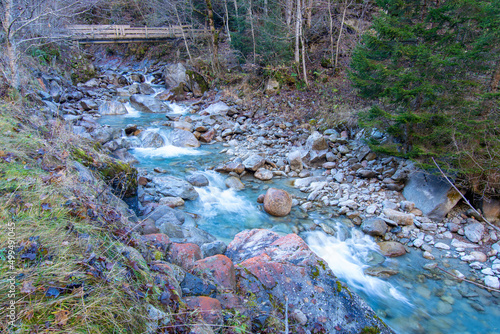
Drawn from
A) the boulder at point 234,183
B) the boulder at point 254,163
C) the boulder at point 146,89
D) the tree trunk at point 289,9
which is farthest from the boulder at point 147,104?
the boulder at point 234,183

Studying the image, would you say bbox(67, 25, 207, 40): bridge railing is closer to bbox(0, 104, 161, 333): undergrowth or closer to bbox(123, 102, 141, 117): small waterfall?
bbox(123, 102, 141, 117): small waterfall

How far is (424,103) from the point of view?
6.68 m

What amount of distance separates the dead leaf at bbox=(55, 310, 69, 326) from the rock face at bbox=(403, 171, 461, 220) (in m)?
7.29

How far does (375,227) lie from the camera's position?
612 centimetres

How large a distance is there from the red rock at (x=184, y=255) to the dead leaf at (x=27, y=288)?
157 centimetres

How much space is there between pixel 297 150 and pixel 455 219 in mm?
5152

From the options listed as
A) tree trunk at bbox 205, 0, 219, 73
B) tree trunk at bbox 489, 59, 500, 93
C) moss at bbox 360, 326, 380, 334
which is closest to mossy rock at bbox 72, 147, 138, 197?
moss at bbox 360, 326, 380, 334

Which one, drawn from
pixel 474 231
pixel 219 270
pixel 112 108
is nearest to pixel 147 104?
pixel 112 108

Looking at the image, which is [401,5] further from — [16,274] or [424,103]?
[16,274]

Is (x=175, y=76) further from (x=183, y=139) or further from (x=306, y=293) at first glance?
(x=306, y=293)

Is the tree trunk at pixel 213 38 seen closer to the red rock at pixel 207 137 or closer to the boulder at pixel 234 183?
the red rock at pixel 207 137

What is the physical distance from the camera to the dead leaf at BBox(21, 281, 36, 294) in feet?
5.41

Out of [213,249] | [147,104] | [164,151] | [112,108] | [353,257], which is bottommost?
[353,257]

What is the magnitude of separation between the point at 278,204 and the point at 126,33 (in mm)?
19771
